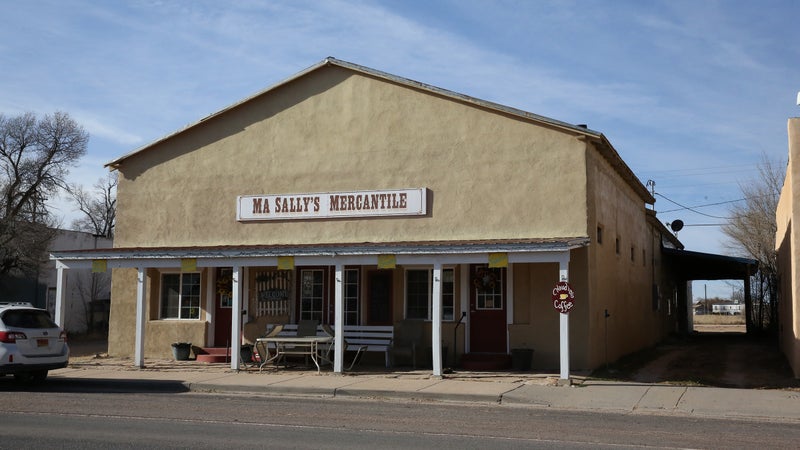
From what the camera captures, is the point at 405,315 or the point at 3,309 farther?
the point at 405,315

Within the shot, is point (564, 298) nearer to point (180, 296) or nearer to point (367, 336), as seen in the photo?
point (367, 336)

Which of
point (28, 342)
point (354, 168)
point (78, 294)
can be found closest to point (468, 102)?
point (354, 168)

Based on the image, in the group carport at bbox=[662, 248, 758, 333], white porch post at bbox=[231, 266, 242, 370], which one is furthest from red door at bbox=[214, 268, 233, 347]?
carport at bbox=[662, 248, 758, 333]

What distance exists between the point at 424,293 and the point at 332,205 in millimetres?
3163

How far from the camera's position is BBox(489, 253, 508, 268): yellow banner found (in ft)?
51.2

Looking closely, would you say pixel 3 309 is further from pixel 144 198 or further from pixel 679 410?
pixel 679 410

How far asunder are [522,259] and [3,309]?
32.7 ft

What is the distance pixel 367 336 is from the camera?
18.7 m

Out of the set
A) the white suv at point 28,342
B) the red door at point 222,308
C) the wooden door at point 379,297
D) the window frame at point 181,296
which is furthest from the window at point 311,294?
the white suv at point 28,342

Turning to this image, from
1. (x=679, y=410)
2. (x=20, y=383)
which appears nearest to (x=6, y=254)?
(x=20, y=383)

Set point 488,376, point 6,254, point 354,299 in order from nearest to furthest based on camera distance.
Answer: point 488,376 < point 354,299 < point 6,254

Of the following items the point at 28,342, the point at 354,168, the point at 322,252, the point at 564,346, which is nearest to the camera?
the point at 28,342

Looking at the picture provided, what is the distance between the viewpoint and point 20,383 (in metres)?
15.2

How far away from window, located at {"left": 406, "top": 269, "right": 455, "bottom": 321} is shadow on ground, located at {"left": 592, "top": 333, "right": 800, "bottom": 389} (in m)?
3.80
